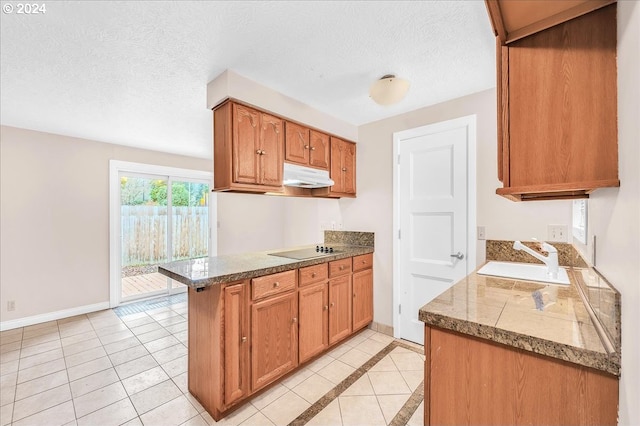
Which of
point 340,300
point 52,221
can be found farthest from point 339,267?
point 52,221

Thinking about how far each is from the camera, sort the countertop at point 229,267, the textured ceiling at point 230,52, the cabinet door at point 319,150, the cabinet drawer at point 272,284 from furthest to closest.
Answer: the cabinet door at point 319,150
the cabinet drawer at point 272,284
the countertop at point 229,267
the textured ceiling at point 230,52

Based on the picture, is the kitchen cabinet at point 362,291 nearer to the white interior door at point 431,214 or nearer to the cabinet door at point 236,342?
the white interior door at point 431,214

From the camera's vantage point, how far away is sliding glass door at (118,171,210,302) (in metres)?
3.96

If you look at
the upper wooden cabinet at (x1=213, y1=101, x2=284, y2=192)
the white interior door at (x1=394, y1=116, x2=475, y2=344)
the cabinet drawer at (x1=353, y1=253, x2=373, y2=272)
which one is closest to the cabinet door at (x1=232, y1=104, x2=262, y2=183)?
the upper wooden cabinet at (x1=213, y1=101, x2=284, y2=192)

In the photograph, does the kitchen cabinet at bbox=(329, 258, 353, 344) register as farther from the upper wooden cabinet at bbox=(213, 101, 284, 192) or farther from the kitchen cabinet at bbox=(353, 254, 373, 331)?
the upper wooden cabinet at bbox=(213, 101, 284, 192)

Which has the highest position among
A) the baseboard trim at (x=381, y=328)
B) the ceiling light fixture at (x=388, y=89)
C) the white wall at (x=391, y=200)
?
the ceiling light fixture at (x=388, y=89)

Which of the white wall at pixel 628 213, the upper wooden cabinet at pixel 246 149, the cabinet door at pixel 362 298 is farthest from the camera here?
the cabinet door at pixel 362 298

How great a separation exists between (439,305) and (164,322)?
339 centimetres

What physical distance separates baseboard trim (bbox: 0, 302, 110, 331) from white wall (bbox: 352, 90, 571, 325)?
355cm

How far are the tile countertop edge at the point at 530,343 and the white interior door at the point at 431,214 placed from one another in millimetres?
1602

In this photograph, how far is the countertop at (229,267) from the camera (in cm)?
161

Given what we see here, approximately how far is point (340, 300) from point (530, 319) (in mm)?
1822

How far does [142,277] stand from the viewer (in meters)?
4.15

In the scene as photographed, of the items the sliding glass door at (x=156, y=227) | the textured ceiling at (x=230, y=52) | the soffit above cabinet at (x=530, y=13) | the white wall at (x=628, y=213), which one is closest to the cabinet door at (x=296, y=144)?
the textured ceiling at (x=230, y=52)
